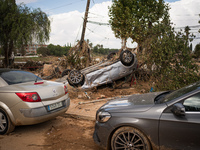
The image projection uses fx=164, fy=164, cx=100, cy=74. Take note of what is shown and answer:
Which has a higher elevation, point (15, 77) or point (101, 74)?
point (15, 77)

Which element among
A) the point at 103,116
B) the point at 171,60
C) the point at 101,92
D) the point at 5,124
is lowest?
the point at 101,92

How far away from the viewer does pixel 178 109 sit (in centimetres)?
239

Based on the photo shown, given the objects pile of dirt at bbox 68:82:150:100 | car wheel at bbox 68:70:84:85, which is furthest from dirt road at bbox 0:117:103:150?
car wheel at bbox 68:70:84:85

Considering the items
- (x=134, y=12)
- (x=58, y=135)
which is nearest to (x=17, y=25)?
(x=134, y=12)

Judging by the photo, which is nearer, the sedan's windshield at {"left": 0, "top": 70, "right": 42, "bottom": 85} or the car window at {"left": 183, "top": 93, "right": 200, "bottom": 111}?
the car window at {"left": 183, "top": 93, "right": 200, "bottom": 111}

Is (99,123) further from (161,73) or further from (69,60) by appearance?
(69,60)

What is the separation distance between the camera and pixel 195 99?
2.55 m

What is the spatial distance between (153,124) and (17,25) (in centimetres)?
1605

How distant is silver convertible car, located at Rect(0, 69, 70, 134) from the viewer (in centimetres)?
373

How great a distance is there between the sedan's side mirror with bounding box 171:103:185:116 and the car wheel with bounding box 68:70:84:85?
6937 mm

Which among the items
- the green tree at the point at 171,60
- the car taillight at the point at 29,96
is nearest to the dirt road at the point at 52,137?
the car taillight at the point at 29,96

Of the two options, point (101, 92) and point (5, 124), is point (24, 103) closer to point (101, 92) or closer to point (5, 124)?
point (5, 124)

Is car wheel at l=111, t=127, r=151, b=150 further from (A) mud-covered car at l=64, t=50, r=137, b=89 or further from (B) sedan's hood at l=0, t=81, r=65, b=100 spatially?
(A) mud-covered car at l=64, t=50, r=137, b=89

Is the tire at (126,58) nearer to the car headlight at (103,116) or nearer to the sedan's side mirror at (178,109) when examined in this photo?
the car headlight at (103,116)
